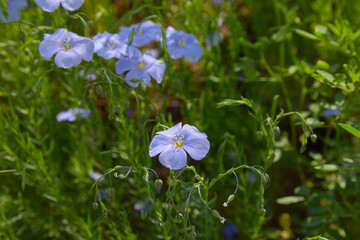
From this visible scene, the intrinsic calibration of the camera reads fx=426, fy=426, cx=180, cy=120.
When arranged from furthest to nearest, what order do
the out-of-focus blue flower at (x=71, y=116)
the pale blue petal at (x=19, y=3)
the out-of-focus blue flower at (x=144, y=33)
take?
the pale blue petal at (x=19, y=3)
the out-of-focus blue flower at (x=71, y=116)
the out-of-focus blue flower at (x=144, y=33)

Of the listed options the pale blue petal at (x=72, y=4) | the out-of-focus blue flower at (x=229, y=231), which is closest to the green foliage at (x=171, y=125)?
the pale blue petal at (x=72, y=4)

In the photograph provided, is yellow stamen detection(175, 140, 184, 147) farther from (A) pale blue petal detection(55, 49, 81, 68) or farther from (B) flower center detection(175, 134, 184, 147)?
(A) pale blue petal detection(55, 49, 81, 68)

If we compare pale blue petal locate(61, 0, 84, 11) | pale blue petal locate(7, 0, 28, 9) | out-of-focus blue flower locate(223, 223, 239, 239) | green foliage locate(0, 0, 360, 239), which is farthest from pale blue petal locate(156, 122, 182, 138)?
pale blue petal locate(7, 0, 28, 9)

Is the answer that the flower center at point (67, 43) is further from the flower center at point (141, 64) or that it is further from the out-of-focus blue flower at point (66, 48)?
the flower center at point (141, 64)

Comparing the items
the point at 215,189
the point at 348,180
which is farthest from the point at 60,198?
the point at 348,180

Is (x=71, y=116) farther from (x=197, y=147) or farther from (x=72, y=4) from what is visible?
(x=197, y=147)

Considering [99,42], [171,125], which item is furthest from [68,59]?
[171,125]
